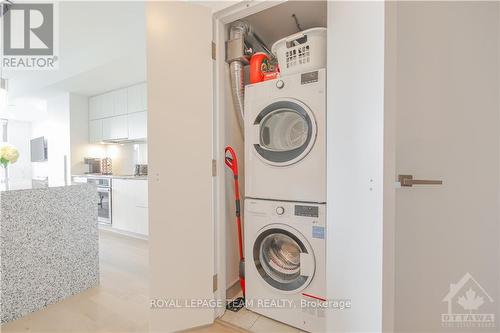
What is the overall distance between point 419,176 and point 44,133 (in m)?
8.09

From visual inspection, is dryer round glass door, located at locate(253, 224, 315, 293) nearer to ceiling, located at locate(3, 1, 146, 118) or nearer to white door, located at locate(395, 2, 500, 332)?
white door, located at locate(395, 2, 500, 332)

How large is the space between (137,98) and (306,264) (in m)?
3.72

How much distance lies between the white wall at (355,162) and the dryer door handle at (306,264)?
10.0 inches

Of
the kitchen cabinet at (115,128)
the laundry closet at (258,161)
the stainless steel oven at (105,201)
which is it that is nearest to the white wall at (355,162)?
the laundry closet at (258,161)

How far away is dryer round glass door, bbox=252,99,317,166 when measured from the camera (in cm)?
147

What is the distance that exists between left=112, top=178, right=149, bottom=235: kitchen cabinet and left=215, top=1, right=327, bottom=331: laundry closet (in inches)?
78.0

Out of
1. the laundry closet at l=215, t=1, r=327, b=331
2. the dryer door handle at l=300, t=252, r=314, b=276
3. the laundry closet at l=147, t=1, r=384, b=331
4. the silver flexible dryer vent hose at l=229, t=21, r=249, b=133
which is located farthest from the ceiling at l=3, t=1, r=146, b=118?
the dryer door handle at l=300, t=252, r=314, b=276

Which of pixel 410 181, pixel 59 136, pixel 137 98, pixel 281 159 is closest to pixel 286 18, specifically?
pixel 281 159

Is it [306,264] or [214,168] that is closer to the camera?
[306,264]

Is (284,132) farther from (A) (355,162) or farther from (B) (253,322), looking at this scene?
(B) (253,322)

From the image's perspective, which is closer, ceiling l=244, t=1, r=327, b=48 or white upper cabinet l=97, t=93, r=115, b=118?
ceiling l=244, t=1, r=327, b=48

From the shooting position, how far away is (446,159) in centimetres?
121

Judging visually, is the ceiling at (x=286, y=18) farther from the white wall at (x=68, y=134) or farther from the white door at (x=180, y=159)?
the white wall at (x=68, y=134)

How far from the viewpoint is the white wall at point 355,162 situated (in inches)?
39.1
